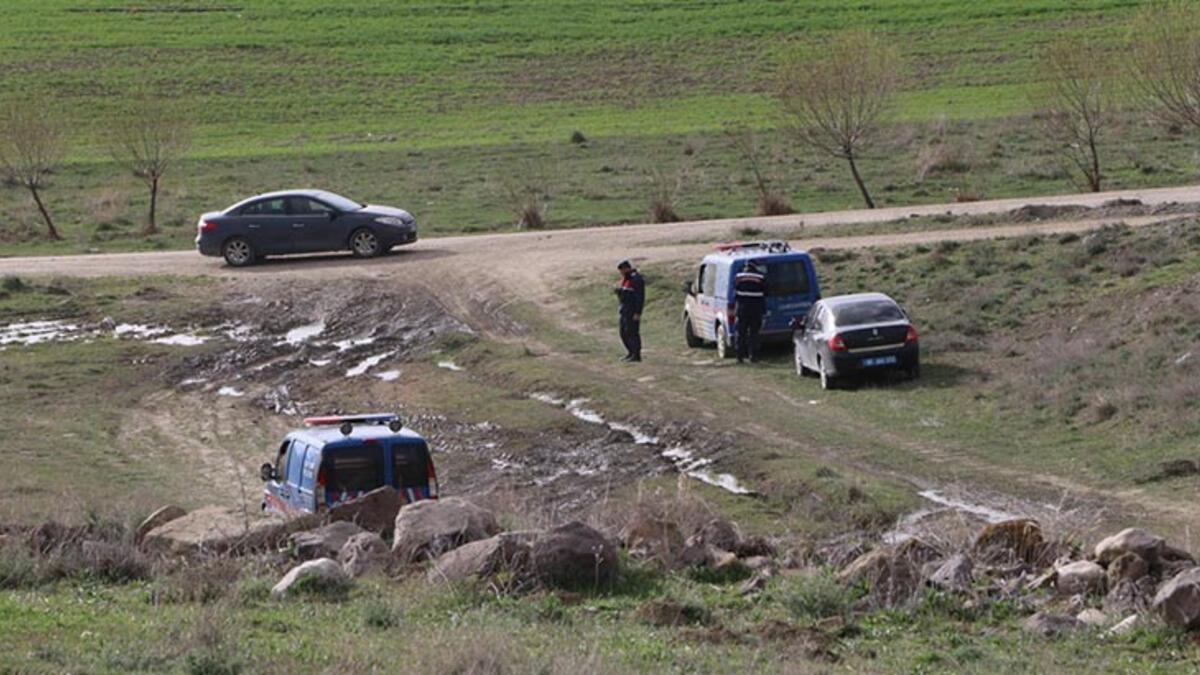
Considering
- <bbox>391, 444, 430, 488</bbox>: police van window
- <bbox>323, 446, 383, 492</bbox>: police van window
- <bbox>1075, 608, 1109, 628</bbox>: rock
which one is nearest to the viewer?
<bbox>1075, 608, 1109, 628</bbox>: rock

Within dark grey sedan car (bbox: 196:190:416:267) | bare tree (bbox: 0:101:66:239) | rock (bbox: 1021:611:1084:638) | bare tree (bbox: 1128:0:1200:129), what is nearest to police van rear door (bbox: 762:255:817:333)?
dark grey sedan car (bbox: 196:190:416:267)

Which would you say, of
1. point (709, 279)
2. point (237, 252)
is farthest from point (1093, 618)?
point (237, 252)

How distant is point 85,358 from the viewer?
111ft

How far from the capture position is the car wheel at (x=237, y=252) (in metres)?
43.1

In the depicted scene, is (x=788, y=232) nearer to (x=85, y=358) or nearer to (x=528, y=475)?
(x=85, y=358)

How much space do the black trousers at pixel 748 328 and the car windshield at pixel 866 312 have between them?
220cm

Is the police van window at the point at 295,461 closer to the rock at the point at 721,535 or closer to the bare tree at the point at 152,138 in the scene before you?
the rock at the point at 721,535

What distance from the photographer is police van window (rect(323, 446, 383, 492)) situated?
58.6 ft

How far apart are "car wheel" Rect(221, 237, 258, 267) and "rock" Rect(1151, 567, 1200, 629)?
112 feet

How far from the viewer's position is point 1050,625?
11375 mm

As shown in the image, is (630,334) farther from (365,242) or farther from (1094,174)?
(1094,174)

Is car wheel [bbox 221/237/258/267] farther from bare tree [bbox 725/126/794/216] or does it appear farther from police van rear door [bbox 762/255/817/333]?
police van rear door [bbox 762/255/817/333]

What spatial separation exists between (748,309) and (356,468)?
12.7 meters

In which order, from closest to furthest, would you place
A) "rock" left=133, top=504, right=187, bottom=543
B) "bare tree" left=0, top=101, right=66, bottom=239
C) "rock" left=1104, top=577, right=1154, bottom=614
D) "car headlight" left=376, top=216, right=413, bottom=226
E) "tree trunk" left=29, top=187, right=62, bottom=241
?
"rock" left=1104, top=577, right=1154, bottom=614 < "rock" left=133, top=504, right=187, bottom=543 < "car headlight" left=376, top=216, right=413, bottom=226 < "tree trunk" left=29, top=187, right=62, bottom=241 < "bare tree" left=0, top=101, right=66, bottom=239
